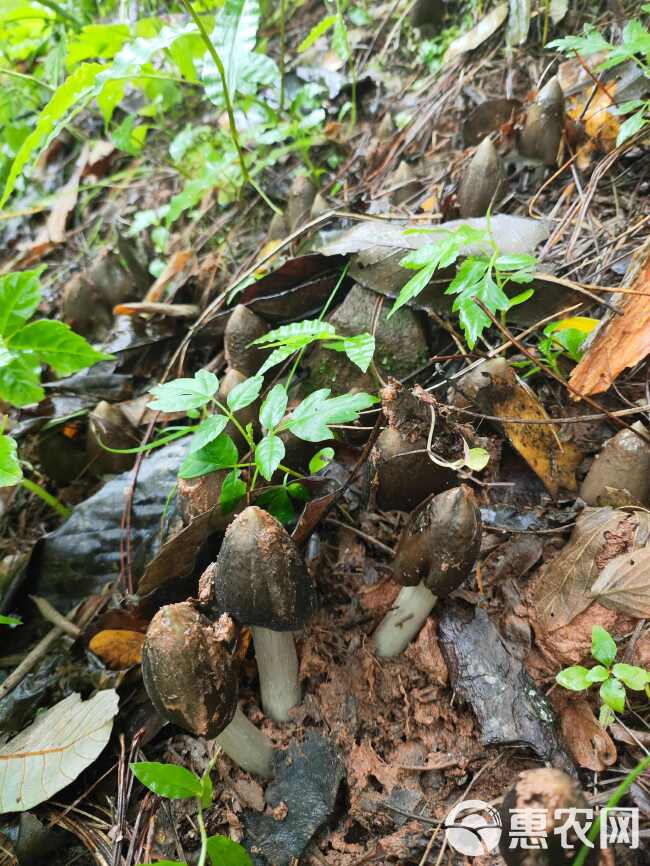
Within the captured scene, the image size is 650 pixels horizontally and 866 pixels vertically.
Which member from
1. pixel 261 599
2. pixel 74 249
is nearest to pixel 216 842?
pixel 261 599

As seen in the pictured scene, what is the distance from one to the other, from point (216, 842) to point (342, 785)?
49 cm

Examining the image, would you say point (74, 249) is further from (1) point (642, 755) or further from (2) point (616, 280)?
(1) point (642, 755)

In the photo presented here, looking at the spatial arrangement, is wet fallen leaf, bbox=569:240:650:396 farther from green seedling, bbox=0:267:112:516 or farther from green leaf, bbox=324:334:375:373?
green seedling, bbox=0:267:112:516

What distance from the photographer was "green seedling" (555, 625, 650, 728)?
180cm

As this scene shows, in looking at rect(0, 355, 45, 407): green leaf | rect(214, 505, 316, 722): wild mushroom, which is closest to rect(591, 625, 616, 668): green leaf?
rect(214, 505, 316, 722): wild mushroom

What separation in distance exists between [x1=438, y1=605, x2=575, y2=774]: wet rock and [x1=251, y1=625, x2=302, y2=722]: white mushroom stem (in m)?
0.53

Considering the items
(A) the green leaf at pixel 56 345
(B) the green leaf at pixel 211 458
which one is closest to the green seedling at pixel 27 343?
(A) the green leaf at pixel 56 345

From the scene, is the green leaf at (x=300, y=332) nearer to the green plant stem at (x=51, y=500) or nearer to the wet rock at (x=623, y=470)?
the wet rock at (x=623, y=470)

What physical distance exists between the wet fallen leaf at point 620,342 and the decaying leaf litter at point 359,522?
1 cm

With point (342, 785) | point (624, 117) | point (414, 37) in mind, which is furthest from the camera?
point (414, 37)

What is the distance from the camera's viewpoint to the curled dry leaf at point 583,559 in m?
2.04

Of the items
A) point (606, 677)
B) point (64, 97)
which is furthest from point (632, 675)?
point (64, 97)

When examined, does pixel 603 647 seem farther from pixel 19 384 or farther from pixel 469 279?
pixel 19 384

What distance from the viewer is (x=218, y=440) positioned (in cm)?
211
